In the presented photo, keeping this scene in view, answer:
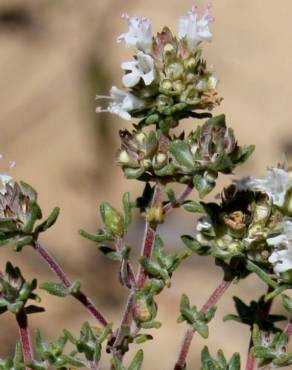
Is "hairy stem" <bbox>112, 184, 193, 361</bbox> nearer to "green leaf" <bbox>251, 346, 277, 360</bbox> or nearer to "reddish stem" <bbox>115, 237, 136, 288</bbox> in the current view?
"reddish stem" <bbox>115, 237, 136, 288</bbox>

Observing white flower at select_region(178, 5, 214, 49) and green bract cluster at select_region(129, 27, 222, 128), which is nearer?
green bract cluster at select_region(129, 27, 222, 128)

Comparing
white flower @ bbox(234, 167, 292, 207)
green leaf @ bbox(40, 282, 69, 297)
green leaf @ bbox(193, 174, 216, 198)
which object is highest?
white flower @ bbox(234, 167, 292, 207)

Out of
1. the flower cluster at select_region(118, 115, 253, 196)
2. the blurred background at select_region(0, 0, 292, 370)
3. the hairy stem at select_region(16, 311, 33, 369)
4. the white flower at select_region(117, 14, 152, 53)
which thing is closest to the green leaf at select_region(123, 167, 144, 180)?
the flower cluster at select_region(118, 115, 253, 196)

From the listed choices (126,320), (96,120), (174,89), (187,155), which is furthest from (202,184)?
(96,120)

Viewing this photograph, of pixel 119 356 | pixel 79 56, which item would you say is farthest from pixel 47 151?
pixel 119 356

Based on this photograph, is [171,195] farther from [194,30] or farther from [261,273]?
[194,30]

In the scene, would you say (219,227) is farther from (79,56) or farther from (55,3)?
(55,3)

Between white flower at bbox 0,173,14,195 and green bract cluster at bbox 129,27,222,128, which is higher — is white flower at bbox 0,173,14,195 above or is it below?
below
